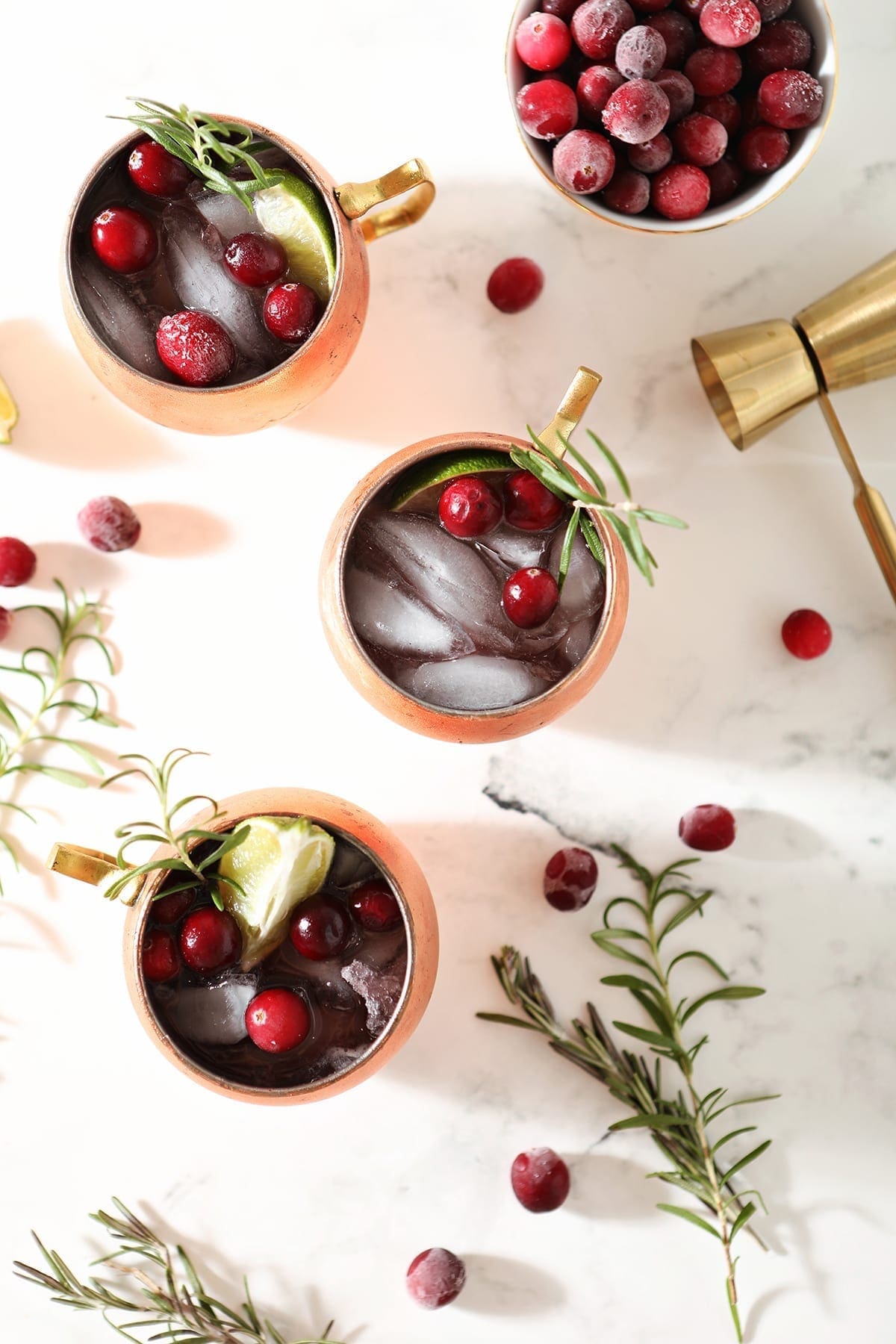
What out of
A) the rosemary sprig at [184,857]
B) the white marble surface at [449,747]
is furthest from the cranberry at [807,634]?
the rosemary sprig at [184,857]

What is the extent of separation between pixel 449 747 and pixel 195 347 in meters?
0.48

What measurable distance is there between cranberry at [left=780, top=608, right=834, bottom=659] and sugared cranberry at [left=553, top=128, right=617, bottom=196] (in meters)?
0.48

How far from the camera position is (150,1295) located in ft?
3.59

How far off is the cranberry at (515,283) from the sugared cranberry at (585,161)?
0.12m

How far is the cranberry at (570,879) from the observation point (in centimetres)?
112

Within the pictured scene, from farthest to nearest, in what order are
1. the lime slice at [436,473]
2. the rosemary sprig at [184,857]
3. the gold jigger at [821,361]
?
the gold jigger at [821,361] → the lime slice at [436,473] → the rosemary sprig at [184,857]

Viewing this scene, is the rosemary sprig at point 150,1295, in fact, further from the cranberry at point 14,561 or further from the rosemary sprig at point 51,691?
the cranberry at point 14,561

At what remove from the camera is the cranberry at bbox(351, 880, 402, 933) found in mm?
918

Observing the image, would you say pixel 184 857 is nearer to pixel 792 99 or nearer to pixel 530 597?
pixel 530 597

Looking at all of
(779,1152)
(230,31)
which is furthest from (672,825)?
(230,31)

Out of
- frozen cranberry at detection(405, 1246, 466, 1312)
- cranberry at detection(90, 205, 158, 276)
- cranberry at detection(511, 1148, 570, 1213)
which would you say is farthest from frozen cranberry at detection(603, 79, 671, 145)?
frozen cranberry at detection(405, 1246, 466, 1312)

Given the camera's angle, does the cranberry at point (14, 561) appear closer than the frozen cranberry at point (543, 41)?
No

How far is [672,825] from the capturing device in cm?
116

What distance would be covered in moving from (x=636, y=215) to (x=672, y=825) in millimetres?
627
